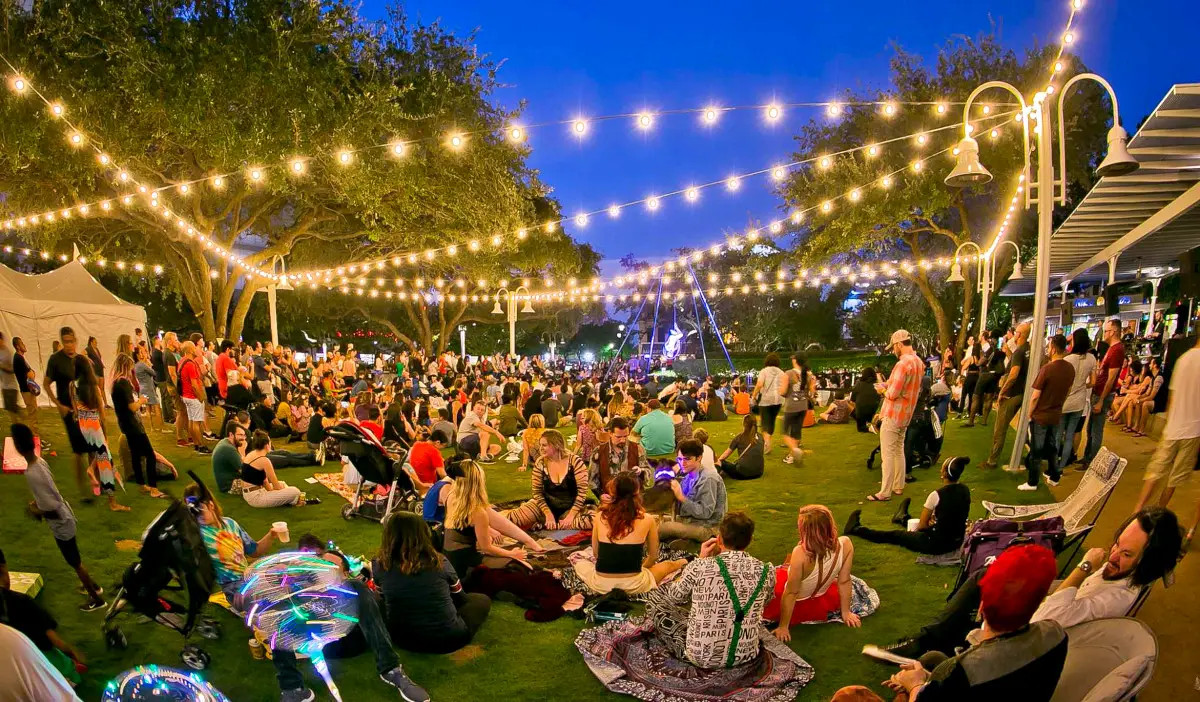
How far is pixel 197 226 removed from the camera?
51.1 feet

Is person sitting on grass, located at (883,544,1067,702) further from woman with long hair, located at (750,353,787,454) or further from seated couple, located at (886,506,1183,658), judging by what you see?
woman with long hair, located at (750,353,787,454)

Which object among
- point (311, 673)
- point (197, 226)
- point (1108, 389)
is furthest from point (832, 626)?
point (197, 226)

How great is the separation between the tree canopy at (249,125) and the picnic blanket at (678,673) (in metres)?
7.53

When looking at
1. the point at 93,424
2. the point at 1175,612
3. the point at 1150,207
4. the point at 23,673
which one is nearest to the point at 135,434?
the point at 93,424

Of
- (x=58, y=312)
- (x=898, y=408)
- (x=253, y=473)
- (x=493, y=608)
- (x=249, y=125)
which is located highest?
(x=249, y=125)

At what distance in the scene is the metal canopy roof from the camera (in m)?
5.80

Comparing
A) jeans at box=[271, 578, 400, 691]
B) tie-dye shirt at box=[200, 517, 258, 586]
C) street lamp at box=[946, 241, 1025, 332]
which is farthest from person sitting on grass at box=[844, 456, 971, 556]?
street lamp at box=[946, 241, 1025, 332]

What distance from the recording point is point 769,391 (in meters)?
9.52

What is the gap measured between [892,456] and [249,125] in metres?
12.1

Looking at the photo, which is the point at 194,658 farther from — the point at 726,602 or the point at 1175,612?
the point at 1175,612

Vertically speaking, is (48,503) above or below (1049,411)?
below

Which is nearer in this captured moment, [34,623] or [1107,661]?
[1107,661]

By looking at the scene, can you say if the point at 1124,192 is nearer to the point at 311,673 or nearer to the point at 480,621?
the point at 480,621

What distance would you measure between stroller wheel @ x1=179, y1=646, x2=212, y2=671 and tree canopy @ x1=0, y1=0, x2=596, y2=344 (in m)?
7.35
